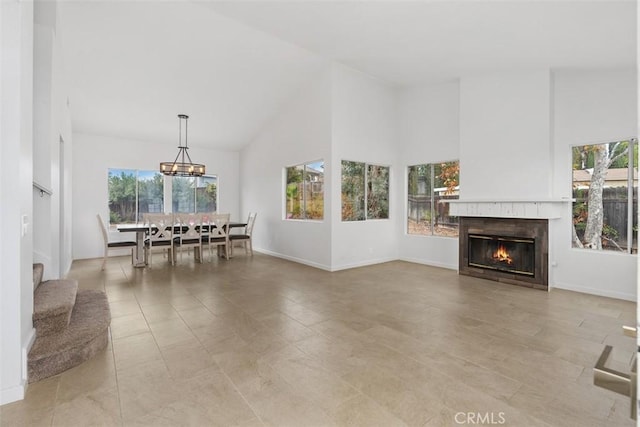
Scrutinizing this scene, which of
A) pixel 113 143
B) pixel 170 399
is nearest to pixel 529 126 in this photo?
pixel 170 399

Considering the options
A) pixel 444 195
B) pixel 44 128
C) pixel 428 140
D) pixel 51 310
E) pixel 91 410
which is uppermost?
pixel 428 140

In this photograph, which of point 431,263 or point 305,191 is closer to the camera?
point 431,263

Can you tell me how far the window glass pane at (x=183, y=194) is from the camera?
8.47m

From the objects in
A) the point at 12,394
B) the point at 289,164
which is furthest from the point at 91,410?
the point at 289,164

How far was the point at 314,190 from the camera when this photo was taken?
6.43m

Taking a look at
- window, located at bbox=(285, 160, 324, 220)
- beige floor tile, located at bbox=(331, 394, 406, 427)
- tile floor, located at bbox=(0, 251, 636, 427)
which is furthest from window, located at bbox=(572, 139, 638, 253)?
beige floor tile, located at bbox=(331, 394, 406, 427)

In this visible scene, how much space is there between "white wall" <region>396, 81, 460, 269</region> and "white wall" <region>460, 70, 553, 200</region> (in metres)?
0.51

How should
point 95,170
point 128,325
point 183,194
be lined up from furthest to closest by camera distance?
point 183,194, point 95,170, point 128,325

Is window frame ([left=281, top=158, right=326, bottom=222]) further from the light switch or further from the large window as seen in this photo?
the light switch

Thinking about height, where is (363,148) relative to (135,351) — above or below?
above

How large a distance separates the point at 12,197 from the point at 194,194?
281 inches

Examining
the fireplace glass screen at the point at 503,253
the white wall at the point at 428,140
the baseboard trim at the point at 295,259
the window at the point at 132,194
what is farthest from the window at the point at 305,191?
the window at the point at 132,194

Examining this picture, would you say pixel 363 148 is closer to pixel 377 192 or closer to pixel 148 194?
pixel 377 192

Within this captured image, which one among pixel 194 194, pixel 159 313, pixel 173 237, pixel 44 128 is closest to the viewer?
pixel 44 128
